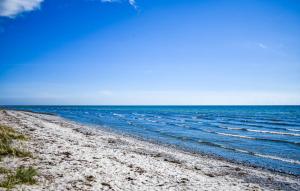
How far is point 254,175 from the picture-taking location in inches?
454

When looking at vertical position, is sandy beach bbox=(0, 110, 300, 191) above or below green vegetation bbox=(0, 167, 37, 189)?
below

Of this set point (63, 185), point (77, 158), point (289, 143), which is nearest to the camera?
point (63, 185)

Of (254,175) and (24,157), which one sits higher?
(24,157)

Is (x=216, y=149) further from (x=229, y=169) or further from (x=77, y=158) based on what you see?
(x=77, y=158)

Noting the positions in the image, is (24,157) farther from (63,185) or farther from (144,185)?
(144,185)

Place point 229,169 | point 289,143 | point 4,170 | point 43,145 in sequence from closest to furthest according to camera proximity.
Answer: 1. point 4,170
2. point 229,169
3. point 43,145
4. point 289,143

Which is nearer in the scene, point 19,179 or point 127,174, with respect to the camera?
point 19,179

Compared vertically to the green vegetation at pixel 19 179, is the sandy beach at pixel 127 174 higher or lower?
lower

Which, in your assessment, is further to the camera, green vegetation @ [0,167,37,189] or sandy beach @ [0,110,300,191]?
sandy beach @ [0,110,300,191]

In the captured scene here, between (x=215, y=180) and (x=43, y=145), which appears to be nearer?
(x=215, y=180)

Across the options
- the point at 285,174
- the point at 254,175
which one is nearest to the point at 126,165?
the point at 254,175

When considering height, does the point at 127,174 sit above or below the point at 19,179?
below

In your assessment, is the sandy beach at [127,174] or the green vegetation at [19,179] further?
the sandy beach at [127,174]

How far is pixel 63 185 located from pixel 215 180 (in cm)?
546
